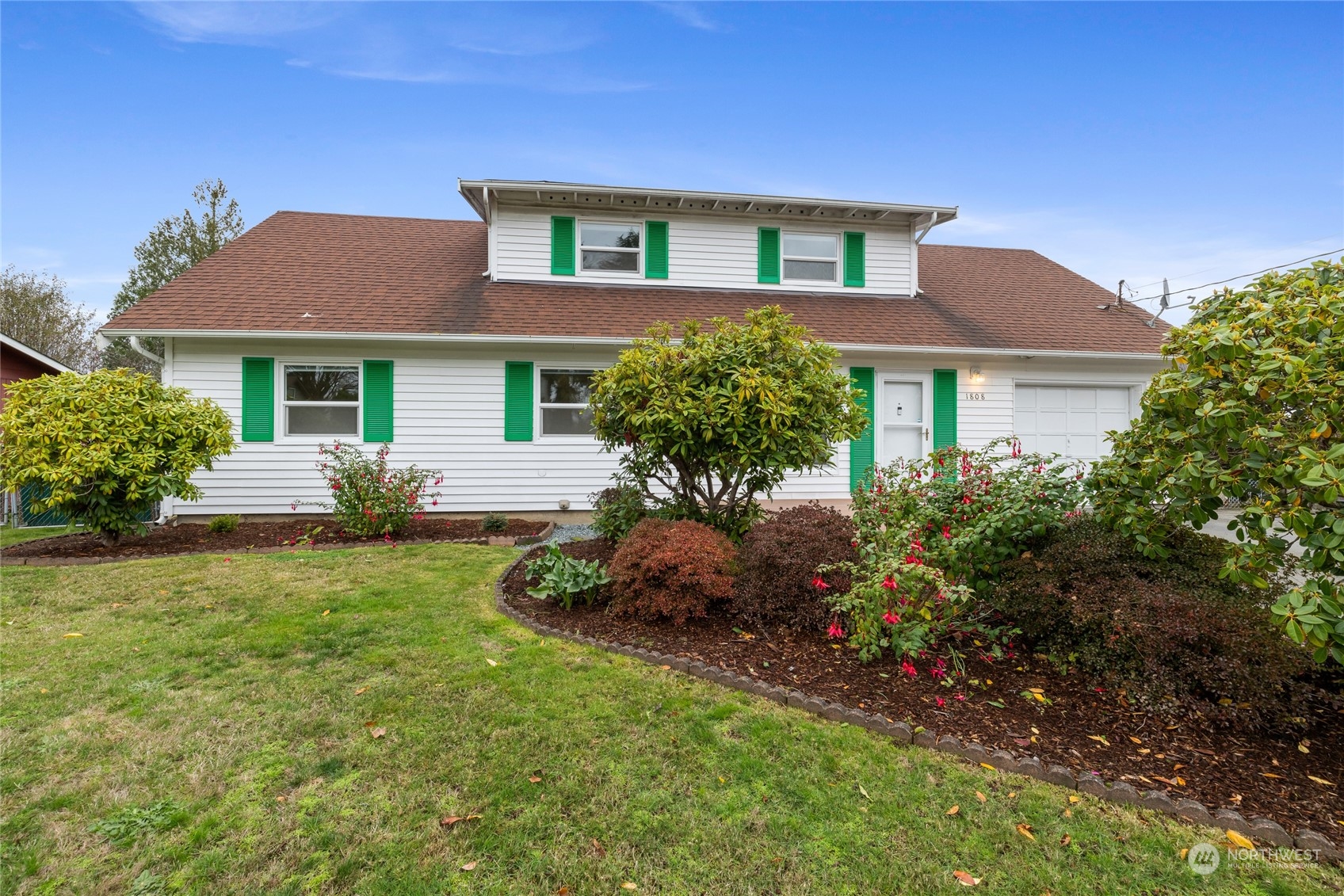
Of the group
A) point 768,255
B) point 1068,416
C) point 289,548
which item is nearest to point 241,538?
point 289,548

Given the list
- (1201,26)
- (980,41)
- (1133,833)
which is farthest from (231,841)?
(1201,26)

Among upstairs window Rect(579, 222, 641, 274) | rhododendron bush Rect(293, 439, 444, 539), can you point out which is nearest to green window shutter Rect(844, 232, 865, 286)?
upstairs window Rect(579, 222, 641, 274)

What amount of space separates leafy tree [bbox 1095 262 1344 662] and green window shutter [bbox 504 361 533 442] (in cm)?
792

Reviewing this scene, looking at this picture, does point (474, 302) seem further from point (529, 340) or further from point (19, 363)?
point (19, 363)

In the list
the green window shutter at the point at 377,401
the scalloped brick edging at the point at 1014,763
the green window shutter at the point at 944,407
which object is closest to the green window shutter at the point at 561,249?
the green window shutter at the point at 377,401

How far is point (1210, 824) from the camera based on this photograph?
7.50ft

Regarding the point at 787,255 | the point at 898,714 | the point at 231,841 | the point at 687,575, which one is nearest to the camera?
the point at 231,841

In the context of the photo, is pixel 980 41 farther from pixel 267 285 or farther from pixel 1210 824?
pixel 267 285

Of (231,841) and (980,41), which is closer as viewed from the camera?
(231,841)

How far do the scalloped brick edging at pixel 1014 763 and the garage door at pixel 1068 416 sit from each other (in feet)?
32.6

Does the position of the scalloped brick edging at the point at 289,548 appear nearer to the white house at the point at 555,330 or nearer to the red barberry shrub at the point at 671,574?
the white house at the point at 555,330

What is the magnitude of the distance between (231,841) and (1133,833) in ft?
11.2

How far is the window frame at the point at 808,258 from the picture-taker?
11453 mm

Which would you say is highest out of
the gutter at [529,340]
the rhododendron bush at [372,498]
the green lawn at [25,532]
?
the gutter at [529,340]
